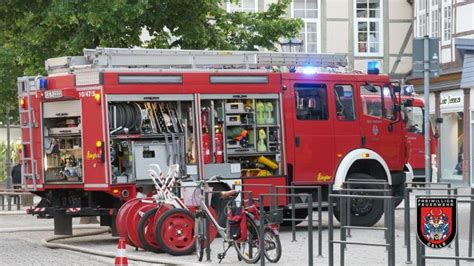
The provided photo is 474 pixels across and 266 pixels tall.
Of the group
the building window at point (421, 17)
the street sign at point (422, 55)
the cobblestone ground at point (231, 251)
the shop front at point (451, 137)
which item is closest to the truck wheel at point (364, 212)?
the cobblestone ground at point (231, 251)

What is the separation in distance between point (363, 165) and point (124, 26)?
218 inches

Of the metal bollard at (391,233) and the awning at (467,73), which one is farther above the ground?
the awning at (467,73)

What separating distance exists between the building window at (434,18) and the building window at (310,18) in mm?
4340

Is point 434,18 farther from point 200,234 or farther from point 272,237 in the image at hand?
point 272,237

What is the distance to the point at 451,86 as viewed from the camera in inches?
1636

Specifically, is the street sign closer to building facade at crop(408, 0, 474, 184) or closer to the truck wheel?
the truck wheel

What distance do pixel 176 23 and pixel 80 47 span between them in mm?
2048

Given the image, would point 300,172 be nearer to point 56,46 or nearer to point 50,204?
point 50,204

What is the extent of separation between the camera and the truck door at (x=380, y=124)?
22.6m

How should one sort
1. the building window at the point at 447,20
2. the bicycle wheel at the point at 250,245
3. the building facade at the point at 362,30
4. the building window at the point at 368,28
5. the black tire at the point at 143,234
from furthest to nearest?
1. the building window at the point at 368,28
2. the building facade at the point at 362,30
3. the building window at the point at 447,20
4. the black tire at the point at 143,234
5. the bicycle wheel at the point at 250,245

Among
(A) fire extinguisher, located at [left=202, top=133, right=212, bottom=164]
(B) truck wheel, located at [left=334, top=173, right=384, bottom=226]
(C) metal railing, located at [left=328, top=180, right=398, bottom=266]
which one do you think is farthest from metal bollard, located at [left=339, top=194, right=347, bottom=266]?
(A) fire extinguisher, located at [left=202, top=133, right=212, bottom=164]

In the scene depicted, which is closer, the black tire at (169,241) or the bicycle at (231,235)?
the bicycle at (231,235)

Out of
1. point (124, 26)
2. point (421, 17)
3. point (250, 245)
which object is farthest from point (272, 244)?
point (421, 17)

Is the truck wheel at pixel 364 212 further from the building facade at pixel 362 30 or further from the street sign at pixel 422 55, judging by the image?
the building facade at pixel 362 30
